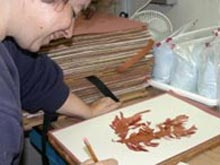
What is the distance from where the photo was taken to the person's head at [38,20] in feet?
2.18

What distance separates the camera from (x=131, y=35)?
3.77ft

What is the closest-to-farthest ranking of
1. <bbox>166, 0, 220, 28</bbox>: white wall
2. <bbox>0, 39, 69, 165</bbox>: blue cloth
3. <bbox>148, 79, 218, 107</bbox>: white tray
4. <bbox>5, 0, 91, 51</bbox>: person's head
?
<bbox>5, 0, 91, 51</bbox>: person's head
<bbox>0, 39, 69, 165</bbox>: blue cloth
<bbox>148, 79, 218, 107</bbox>: white tray
<bbox>166, 0, 220, 28</bbox>: white wall

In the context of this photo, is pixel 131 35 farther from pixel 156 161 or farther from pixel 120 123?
pixel 156 161

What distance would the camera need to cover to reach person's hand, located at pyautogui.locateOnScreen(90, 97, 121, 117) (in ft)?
3.51

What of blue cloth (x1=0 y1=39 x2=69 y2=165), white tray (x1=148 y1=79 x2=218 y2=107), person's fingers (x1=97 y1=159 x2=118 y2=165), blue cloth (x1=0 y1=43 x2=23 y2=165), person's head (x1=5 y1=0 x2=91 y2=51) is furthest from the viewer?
white tray (x1=148 y1=79 x2=218 y2=107)

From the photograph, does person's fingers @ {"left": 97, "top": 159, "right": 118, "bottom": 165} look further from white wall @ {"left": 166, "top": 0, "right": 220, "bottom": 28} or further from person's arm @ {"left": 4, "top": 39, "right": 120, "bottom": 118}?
white wall @ {"left": 166, "top": 0, "right": 220, "bottom": 28}

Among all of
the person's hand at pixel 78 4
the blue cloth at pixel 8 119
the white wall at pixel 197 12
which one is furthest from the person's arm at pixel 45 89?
the white wall at pixel 197 12

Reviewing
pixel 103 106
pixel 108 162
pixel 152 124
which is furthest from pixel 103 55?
pixel 108 162

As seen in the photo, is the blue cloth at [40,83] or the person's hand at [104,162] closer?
the person's hand at [104,162]

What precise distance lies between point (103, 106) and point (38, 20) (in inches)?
17.1

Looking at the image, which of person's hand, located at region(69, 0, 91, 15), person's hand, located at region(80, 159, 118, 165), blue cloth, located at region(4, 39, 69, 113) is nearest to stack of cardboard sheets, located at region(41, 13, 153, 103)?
blue cloth, located at region(4, 39, 69, 113)

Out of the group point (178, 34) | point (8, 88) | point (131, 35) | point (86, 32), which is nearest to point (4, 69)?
point (8, 88)

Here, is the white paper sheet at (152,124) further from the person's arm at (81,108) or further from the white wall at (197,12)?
the white wall at (197,12)

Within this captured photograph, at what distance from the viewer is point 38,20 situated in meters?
0.70
